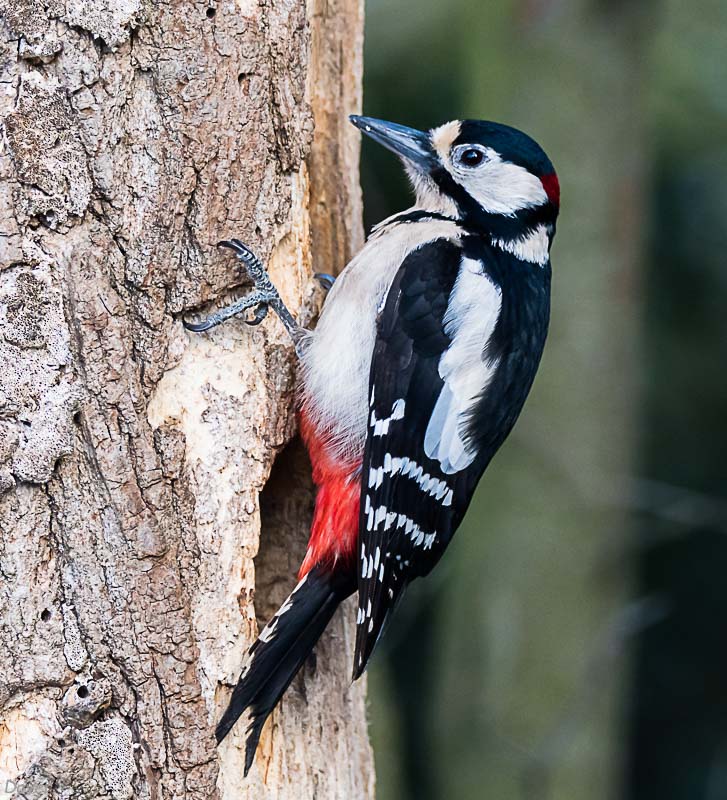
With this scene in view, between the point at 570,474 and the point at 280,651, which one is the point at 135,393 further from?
the point at 570,474

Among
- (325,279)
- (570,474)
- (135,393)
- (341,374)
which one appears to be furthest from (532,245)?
(570,474)

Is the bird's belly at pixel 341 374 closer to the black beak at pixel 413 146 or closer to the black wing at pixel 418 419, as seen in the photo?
the black wing at pixel 418 419

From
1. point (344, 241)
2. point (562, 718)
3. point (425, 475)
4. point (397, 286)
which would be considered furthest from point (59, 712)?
point (562, 718)

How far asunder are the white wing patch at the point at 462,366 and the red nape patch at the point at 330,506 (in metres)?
0.17

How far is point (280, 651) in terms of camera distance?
186cm

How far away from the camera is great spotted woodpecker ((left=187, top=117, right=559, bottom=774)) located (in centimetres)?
200

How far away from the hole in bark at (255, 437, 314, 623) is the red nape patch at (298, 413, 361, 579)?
0.08 m

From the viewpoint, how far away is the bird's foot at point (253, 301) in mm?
1898

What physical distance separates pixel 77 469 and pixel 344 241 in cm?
→ 90

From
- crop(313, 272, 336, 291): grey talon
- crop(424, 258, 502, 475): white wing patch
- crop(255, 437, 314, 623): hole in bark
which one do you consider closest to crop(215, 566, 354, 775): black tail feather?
crop(255, 437, 314, 623): hole in bark

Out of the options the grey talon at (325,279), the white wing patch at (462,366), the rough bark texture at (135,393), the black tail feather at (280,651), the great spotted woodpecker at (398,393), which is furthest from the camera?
the grey talon at (325,279)

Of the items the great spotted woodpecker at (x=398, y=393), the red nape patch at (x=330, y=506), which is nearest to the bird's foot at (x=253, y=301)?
the great spotted woodpecker at (x=398, y=393)

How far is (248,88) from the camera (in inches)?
74.5

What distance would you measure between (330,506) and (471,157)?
0.85 m
